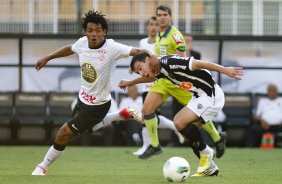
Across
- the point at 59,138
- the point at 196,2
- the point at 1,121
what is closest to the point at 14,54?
the point at 1,121

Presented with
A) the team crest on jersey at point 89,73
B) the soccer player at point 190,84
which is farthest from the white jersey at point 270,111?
the team crest on jersey at point 89,73

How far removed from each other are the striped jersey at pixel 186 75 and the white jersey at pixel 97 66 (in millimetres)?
783

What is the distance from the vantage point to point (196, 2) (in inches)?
829

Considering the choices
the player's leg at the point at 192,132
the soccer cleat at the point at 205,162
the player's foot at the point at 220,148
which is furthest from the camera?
the player's foot at the point at 220,148

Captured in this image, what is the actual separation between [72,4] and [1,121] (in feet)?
11.0

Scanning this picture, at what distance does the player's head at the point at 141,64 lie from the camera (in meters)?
10.6

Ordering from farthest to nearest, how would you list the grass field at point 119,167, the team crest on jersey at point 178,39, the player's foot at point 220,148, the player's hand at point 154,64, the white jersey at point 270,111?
the white jersey at point 270,111, the team crest on jersey at point 178,39, the player's foot at point 220,148, the player's hand at point 154,64, the grass field at point 119,167

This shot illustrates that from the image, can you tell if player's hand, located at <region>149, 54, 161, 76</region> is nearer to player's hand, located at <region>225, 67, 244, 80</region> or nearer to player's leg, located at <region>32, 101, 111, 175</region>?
player's hand, located at <region>225, 67, 244, 80</region>

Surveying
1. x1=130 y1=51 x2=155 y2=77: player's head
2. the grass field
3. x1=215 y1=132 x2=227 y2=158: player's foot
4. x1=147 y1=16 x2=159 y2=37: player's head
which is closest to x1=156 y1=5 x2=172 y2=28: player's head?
x1=147 y1=16 x2=159 y2=37: player's head

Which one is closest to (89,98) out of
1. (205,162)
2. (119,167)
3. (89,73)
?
(89,73)

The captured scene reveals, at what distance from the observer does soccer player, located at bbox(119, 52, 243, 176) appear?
10.7m

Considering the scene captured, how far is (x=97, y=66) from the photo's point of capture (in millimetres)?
11438

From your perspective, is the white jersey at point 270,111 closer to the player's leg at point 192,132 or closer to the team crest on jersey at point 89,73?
the player's leg at point 192,132

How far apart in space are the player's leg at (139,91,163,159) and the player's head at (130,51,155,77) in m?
3.12
